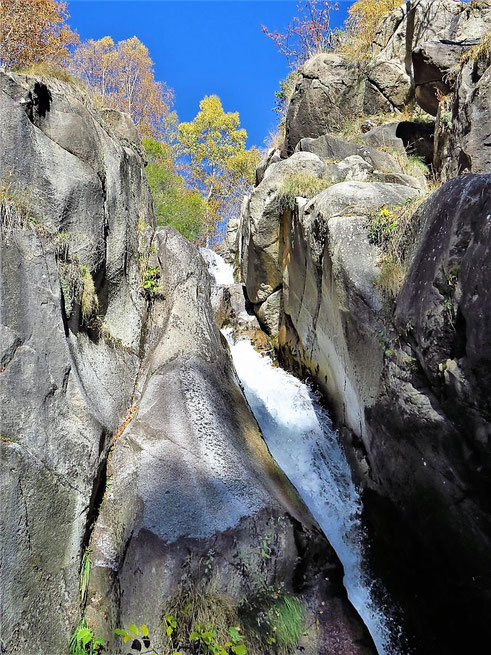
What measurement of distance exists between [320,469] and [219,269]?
38.0 ft

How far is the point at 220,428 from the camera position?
18.4 feet

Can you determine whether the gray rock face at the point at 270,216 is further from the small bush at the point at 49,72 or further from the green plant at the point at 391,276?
the green plant at the point at 391,276

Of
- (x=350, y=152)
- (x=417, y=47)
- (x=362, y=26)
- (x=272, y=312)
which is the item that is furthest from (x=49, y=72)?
(x=362, y=26)

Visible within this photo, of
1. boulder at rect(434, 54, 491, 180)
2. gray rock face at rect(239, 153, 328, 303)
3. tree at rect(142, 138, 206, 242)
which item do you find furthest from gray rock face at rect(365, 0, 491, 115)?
tree at rect(142, 138, 206, 242)

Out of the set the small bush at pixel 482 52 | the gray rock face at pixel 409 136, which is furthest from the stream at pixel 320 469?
the gray rock face at pixel 409 136

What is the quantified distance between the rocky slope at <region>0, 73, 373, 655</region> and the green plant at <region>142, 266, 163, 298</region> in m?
0.59

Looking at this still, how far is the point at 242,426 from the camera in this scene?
610 cm

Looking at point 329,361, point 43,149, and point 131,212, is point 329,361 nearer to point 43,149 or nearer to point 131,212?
point 131,212

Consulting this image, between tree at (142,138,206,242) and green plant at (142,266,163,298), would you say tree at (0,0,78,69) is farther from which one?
green plant at (142,266,163,298)

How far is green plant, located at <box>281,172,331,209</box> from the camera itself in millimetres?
9758

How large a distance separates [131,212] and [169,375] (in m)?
3.75

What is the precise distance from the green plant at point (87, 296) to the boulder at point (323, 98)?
13266mm

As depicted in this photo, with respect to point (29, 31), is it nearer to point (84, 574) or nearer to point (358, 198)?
point (358, 198)

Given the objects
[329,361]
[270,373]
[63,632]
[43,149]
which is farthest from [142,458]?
[270,373]
